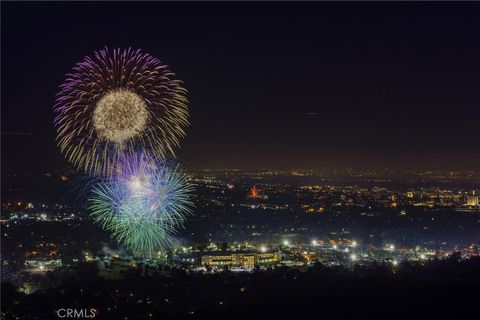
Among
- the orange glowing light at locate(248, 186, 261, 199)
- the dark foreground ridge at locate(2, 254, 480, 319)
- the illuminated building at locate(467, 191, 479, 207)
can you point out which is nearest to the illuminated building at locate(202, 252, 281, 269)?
the dark foreground ridge at locate(2, 254, 480, 319)

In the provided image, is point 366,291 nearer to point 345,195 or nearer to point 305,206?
point 305,206

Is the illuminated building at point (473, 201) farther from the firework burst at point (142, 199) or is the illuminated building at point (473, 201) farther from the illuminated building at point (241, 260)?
the firework burst at point (142, 199)

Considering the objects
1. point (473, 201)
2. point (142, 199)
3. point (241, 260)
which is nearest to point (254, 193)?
point (473, 201)

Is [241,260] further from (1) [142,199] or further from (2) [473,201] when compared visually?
(2) [473,201]

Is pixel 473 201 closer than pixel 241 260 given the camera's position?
No

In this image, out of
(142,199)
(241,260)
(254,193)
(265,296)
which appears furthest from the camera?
(254,193)

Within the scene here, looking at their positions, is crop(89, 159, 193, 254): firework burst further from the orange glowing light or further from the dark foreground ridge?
the orange glowing light

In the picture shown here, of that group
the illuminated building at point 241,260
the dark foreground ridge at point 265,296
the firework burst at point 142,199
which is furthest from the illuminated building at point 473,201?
the firework burst at point 142,199

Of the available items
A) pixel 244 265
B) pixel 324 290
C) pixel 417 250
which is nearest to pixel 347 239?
pixel 417 250
